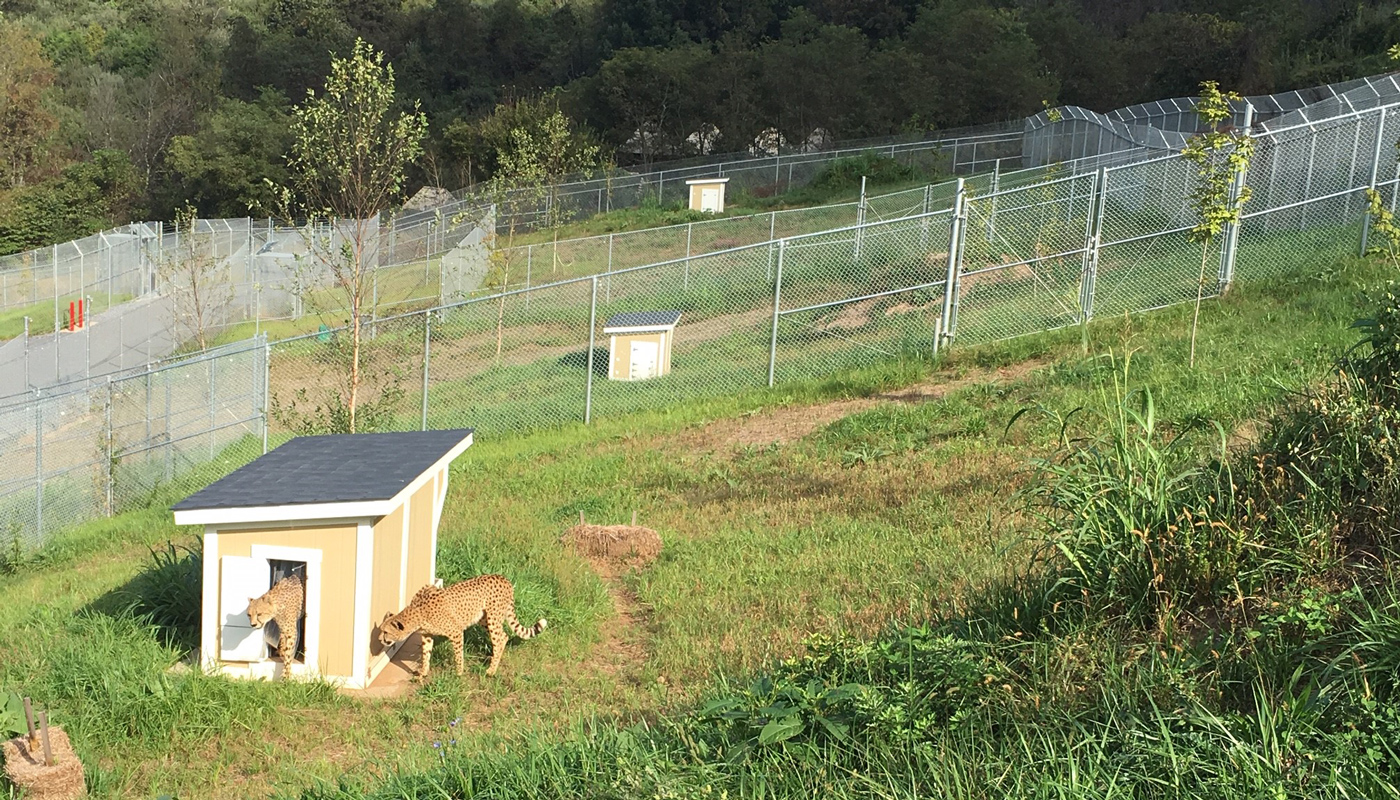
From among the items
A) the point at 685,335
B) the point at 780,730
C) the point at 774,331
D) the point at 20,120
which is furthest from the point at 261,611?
the point at 20,120

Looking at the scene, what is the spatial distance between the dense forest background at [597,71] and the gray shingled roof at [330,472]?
3110 centimetres

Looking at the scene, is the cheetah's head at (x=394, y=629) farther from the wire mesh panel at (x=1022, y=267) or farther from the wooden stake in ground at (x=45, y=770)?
the wire mesh panel at (x=1022, y=267)

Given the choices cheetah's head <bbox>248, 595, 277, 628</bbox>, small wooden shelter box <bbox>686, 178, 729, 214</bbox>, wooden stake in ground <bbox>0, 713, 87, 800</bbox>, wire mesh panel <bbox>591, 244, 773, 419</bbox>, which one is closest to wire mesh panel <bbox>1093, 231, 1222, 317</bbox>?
wire mesh panel <bbox>591, 244, 773, 419</bbox>

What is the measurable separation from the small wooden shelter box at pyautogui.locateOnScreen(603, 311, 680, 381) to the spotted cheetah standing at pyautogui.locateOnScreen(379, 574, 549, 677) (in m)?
10.5

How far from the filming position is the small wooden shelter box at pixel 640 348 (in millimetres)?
18359

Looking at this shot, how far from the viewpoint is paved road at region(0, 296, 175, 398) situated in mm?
22453

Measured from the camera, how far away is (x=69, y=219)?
50.9 meters

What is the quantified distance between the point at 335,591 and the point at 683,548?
3.04 metres

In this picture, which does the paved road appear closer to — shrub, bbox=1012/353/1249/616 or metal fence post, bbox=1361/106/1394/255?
metal fence post, bbox=1361/106/1394/255

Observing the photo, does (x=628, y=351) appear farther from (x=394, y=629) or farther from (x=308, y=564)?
(x=394, y=629)

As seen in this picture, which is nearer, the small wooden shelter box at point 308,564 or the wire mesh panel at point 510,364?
the small wooden shelter box at point 308,564

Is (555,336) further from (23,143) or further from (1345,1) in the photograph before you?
(23,143)

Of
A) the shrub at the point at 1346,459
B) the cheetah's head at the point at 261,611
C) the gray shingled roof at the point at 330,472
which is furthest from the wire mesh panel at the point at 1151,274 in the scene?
the cheetah's head at the point at 261,611

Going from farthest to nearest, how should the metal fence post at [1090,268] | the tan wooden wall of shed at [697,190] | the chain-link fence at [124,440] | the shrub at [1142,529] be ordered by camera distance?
1. the tan wooden wall of shed at [697,190]
2. the metal fence post at [1090,268]
3. the chain-link fence at [124,440]
4. the shrub at [1142,529]
